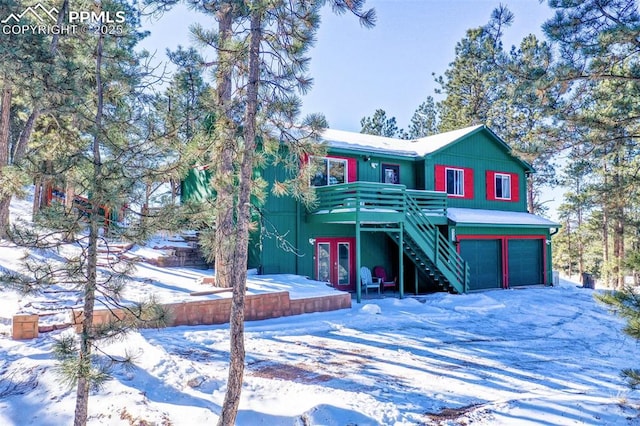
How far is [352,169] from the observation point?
14.4 m

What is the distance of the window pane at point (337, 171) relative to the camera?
14203 mm

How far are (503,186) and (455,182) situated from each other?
3071 mm

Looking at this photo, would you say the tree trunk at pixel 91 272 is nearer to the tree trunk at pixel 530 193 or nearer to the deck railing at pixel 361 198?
the deck railing at pixel 361 198

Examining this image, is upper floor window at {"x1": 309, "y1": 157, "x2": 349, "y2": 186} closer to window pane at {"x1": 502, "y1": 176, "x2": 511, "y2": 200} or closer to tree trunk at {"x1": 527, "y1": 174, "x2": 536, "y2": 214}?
window pane at {"x1": 502, "y1": 176, "x2": 511, "y2": 200}

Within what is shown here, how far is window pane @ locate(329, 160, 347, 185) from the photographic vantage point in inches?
559

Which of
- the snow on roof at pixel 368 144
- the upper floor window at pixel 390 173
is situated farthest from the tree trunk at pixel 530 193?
the upper floor window at pixel 390 173

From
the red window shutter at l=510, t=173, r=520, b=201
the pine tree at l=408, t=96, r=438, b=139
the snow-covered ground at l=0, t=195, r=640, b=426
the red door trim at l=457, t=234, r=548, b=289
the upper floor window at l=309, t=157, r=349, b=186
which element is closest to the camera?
the snow-covered ground at l=0, t=195, r=640, b=426

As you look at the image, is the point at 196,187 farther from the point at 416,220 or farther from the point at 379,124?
the point at 379,124

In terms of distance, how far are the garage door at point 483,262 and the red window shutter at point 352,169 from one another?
468cm

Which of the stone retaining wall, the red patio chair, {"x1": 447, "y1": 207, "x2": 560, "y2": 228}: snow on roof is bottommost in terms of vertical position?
the stone retaining wall

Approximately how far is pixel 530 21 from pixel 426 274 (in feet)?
26.5

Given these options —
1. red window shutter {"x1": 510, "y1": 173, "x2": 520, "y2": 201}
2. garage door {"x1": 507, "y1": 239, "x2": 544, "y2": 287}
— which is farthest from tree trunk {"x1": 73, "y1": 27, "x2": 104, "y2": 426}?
red window shutter {"x1": 510, "y1": 173, "x2": 520, "y2": 201}

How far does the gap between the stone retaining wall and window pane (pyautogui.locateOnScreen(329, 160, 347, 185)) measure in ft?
15.7

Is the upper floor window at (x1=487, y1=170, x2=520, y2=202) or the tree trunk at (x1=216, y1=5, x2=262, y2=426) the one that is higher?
the upper floor window at (x1=487, y1=170, x2=520, y2=202)
